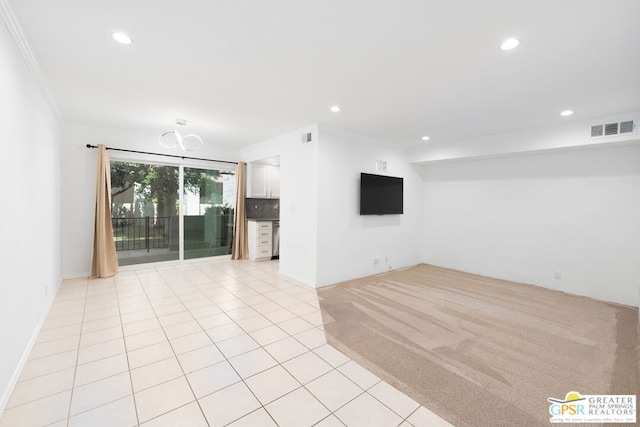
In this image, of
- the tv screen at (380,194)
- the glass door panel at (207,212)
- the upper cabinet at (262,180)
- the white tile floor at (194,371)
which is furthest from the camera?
the upper cabinet at (262,180)

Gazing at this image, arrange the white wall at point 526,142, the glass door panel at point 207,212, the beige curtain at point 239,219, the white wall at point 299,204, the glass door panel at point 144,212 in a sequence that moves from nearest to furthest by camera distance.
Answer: the white wall at point 526,142
the white wall at point 299,204
the glass door panel at point 144,212
the glass door panel at point 207,212
the beige curtain at point 239,219

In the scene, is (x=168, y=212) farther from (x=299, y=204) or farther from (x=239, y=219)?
(x=299, y=204)

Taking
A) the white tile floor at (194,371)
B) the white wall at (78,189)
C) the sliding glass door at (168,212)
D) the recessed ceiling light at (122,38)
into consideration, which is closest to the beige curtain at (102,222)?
the white wall at (78,189)

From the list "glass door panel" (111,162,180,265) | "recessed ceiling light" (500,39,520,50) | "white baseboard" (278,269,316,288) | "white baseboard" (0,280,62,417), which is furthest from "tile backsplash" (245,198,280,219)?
"recessed ceiling light" (500,39,520,50)

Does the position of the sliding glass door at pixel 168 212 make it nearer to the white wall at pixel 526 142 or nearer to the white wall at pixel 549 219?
the white wall at pixel 526 142

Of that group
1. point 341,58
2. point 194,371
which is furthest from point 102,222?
point 341,58

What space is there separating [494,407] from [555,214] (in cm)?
385

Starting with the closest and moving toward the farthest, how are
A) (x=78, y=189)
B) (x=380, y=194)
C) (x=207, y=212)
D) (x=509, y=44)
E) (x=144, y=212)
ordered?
(x=509, y=44)
(x=78, y=189)
(x=380, y=194)
(x=144, y=212)
(x=207, y=212)

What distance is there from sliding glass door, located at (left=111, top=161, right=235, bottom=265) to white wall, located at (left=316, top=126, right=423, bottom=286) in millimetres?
2967

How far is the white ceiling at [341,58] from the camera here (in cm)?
175

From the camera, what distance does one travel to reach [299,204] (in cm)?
463

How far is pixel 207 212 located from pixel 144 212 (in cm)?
122

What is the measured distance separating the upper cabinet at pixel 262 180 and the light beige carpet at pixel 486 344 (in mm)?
3236

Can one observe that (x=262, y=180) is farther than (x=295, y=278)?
Yes
